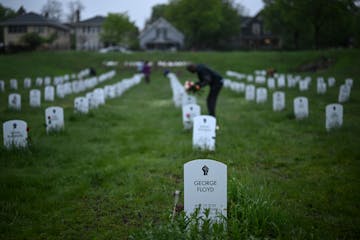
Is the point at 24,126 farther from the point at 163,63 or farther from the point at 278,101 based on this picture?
the point at 163,63

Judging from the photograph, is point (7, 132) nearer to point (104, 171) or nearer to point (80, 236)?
point (104, 171)

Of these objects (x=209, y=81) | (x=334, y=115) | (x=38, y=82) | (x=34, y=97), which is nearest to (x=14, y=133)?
(x=209, y=81)

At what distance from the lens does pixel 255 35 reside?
77375 millimetres

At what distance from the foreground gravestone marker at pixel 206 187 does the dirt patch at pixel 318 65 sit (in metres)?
35.7

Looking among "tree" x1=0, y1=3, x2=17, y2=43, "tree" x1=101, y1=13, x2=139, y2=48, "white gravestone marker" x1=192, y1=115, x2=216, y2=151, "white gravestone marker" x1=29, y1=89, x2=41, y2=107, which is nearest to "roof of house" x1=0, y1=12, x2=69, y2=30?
"tree" x1=0, y1=3, x2=17, y2=43

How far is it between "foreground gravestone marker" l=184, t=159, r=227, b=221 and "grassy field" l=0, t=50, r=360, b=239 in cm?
26

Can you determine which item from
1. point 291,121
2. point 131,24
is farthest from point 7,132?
point 131,24

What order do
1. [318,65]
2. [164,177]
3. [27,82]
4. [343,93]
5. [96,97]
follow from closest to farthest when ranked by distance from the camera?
[164,177] < [343,93] < [96,97] < [27,82] < [318,65]

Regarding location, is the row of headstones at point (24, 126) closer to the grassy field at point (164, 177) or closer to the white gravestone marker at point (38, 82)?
the grassy field at point (164, 177)

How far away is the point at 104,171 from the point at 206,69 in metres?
5.26

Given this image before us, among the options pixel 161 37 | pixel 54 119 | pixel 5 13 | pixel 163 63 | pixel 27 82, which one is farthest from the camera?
pixel 161 37

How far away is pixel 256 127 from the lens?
11.0 m

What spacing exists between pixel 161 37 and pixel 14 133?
219ft

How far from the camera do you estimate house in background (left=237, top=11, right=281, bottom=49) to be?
75.8 m
